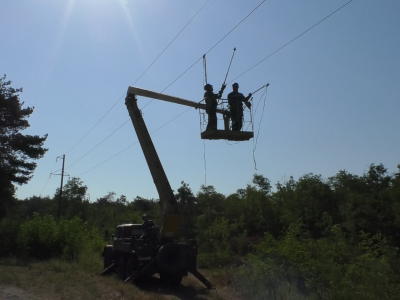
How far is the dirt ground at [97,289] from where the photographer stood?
1286cm

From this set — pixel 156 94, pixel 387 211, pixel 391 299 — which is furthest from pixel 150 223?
pixel 387 211

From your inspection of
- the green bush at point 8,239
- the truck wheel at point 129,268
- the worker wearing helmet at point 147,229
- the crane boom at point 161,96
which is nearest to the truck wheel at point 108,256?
the truck wheel at point 129,268

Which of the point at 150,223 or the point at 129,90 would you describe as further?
the point at 129,90

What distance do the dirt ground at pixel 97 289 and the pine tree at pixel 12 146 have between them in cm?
1306

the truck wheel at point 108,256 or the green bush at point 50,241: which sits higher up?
the green bush at point 50,241

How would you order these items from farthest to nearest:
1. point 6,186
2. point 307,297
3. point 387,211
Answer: point 387,211, point 6,186, point 307,297

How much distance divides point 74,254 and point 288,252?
16748 millimetres

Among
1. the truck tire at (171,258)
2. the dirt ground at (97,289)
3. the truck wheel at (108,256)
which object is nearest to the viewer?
the dirt ground at (97,289)

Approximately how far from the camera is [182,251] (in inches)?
599

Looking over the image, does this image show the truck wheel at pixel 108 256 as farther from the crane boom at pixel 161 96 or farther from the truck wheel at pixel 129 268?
the crane boom at pixel 161 96

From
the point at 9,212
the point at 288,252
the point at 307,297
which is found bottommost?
the point at 307,297

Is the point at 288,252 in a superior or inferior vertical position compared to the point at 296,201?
inferior

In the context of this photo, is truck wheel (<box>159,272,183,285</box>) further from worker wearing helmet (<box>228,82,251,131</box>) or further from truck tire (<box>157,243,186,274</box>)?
worker wearing helmet (<box>228,82,251,131</box>)

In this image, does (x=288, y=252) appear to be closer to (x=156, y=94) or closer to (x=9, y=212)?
(x=156, y=94)
